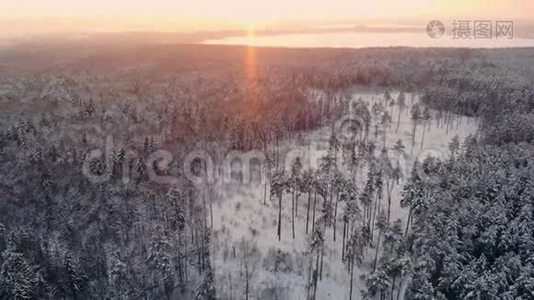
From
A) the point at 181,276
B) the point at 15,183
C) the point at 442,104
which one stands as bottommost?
the point at 181,276

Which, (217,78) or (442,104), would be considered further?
(217,78)

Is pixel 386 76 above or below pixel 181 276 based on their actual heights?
above

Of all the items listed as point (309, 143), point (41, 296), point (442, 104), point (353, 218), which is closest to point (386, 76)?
point (442, 104)

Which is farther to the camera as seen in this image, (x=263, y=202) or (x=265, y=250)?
(x=263, y=202)

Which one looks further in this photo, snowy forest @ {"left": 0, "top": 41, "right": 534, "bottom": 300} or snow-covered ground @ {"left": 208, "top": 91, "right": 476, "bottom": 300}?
snow-covered ground @ {"left": 208, "top": 91, "right": 476, "bottom": 300}

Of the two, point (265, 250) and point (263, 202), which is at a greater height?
point (263, 202)

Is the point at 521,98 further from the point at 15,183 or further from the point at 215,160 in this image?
the point at 15,183

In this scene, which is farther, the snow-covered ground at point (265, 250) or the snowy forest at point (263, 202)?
the snow-covered ground at point (265, 250)

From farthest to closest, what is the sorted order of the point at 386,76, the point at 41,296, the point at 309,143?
1. the point at 386,76
2. the point at 309,143
3. the point at 41,296
